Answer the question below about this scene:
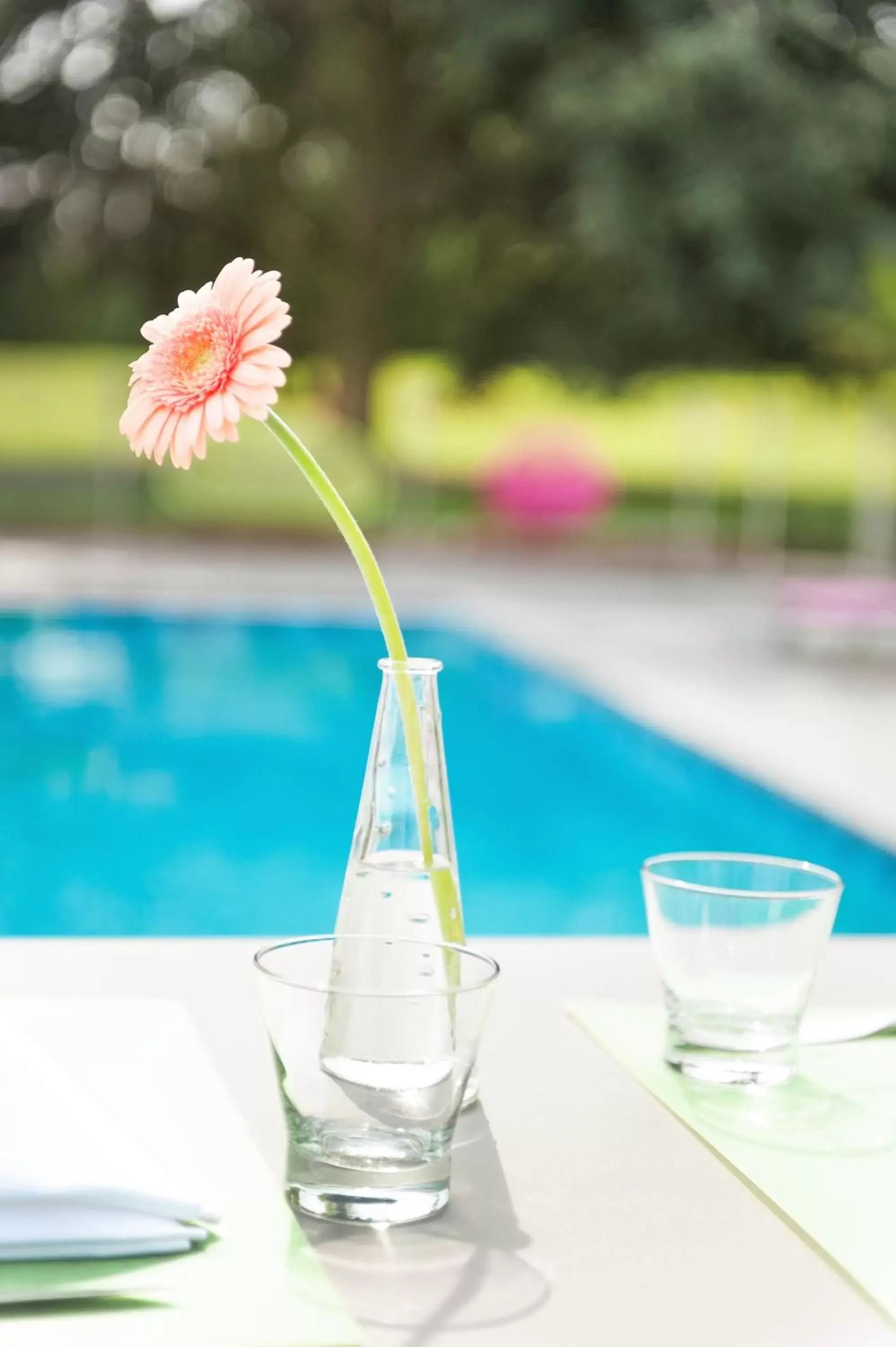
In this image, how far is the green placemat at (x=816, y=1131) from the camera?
2.42 ft

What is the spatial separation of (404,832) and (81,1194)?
231 mm

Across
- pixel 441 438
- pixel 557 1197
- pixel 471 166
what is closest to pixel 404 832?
pixel 557 1197

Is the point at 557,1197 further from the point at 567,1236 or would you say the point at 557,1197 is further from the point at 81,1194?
the point at 81,1194

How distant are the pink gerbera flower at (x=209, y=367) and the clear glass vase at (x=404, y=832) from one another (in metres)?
0.14

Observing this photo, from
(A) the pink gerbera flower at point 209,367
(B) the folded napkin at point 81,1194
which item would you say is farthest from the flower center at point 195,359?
(B) the folded napkin at point 81,1194

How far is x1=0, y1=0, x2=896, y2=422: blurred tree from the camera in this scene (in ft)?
36.8

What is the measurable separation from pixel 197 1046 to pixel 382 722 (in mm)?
217

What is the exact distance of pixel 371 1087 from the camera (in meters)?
0.73

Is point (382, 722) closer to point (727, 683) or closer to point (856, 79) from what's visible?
point (727, 683)

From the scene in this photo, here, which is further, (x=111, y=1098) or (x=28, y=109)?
(x=28, y=109)

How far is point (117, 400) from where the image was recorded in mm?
12180

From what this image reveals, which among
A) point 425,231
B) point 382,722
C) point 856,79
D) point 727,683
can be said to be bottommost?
point 727,683

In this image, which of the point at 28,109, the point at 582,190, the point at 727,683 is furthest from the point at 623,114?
the point at 727,683

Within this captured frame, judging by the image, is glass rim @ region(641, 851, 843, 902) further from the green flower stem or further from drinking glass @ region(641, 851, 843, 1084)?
the green flower stem
